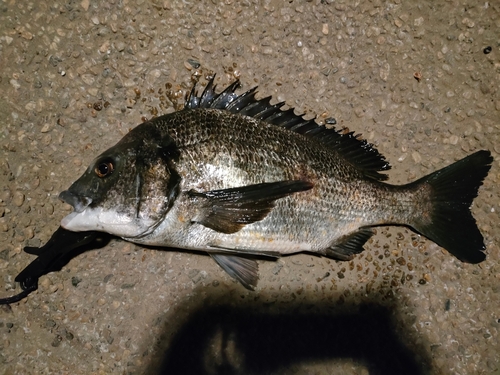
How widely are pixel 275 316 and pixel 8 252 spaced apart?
1780mm

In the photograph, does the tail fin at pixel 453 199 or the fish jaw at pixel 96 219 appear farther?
the tail fin at pixel 453 199

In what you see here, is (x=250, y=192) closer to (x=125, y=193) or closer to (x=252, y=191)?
(x=252, y=191)

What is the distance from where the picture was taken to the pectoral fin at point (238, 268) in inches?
89.7

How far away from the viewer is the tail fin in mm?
2400

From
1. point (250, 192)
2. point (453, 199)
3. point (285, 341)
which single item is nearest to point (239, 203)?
point (250, 192)

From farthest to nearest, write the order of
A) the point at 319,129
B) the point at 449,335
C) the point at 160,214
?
the point at 449,335 < the point at 319,129 < the point at 160,214

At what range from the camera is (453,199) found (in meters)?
2.41

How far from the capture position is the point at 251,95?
2.26 metres

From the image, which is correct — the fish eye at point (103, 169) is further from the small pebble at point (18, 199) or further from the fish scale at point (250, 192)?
the small pebble at point (18, 199)

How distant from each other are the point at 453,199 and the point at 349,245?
29.9 inches

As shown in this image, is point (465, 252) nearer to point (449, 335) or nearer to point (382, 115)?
point (449, 335)

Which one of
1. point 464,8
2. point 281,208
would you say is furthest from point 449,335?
point 464,8

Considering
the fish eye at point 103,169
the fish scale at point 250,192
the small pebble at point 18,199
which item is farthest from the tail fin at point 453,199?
the small pebble at point 18,199

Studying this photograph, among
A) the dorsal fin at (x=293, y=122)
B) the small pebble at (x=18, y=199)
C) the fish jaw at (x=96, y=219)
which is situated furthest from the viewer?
the small pebble at (x=18, y=199)
